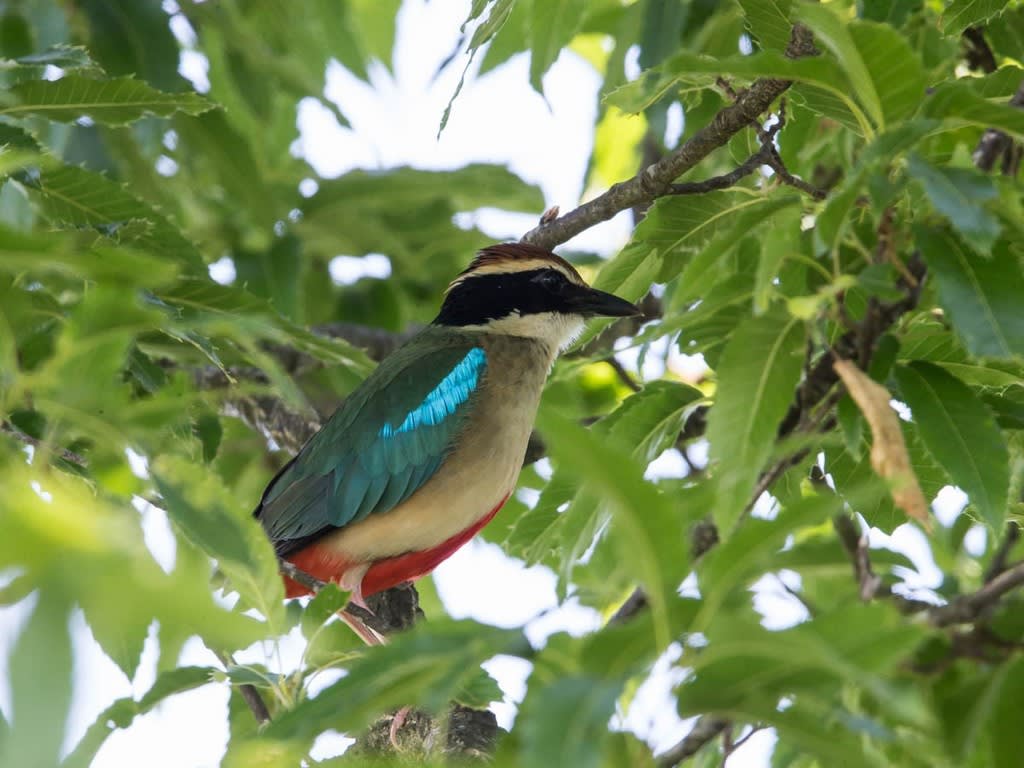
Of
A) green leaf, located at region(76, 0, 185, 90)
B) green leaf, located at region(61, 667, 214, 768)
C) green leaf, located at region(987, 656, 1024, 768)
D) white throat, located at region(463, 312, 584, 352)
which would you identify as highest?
green leaf, located at region(76, 0, 185, 90)

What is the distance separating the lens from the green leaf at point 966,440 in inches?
113

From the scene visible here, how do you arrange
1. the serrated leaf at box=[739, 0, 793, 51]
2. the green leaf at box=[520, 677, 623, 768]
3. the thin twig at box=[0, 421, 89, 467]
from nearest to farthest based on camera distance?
the green leaf at box=[520, 677, 623, 768] → the thin twig at box=[0, 421, 89, 467] → the serrated leaf at box=[739, 0, 793, 51]

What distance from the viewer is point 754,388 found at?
2822mm

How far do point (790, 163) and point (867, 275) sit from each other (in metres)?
1.74

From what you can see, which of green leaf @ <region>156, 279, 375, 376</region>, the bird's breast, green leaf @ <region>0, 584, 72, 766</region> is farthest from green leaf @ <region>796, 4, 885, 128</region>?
the bird's breast

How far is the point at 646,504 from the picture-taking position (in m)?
2.05

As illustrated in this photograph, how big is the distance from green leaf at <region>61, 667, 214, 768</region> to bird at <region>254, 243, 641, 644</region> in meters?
2.42

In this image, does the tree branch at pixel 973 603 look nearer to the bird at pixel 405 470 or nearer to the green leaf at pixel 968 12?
the green leaf at pixel 968 12

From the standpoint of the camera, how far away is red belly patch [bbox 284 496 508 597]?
18.1 ft

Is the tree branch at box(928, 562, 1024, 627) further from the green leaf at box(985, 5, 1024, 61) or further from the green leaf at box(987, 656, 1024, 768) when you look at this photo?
the green leaf at box(985, 5, 1024, 61)

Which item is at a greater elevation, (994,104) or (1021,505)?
(994,104)

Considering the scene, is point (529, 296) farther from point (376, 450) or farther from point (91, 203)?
point (91, 203)

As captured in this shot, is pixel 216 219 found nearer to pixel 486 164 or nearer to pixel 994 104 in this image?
pixel 486 164

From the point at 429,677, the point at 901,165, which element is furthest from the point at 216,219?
the point at 429,677
